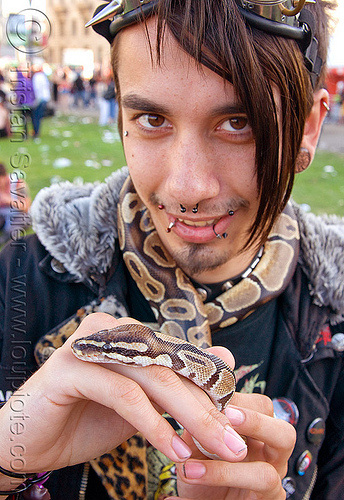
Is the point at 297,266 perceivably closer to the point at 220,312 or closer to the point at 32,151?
the point at 220,312

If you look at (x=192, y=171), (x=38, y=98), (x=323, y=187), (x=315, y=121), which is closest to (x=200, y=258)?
(x=192, y=171)

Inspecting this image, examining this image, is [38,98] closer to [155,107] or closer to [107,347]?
[155,107]

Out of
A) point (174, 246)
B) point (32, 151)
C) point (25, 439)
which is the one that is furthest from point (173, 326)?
point (32, 151)

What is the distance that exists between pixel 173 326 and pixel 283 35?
5.10ft

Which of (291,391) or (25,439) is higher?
(25,439)

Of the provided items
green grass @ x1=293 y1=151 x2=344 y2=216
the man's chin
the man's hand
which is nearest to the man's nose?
the man's chin

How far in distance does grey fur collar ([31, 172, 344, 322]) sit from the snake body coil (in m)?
0.73

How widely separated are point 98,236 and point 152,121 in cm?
81

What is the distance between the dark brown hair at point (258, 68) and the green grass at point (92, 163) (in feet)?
24.2

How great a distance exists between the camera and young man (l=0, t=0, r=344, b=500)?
1.60 m

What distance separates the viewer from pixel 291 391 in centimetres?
240

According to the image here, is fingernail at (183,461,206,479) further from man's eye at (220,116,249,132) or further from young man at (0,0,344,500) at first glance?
man's eye at (220,116,249,132)

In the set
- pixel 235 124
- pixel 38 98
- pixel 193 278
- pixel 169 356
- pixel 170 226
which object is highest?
pixel 38 98

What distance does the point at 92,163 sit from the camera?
512 inches
